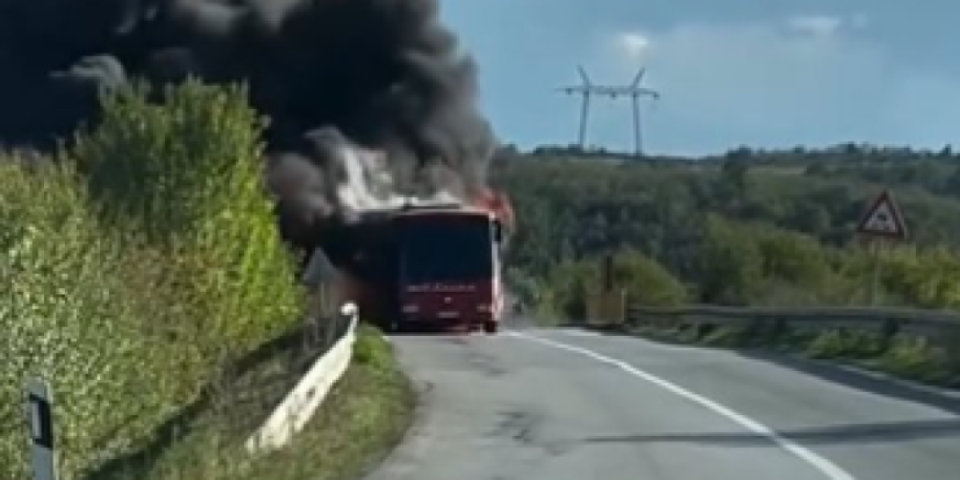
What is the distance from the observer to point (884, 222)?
89.7 ft

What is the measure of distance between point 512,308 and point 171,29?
2065 centimetres

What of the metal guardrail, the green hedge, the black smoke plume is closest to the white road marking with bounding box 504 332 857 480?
the metal guardrail

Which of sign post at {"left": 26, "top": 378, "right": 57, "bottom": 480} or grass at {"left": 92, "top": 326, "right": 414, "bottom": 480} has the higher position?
sign post at {"left": 26, "top": 378, "right": 57, "bottom": 480}

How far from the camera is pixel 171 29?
169 ft

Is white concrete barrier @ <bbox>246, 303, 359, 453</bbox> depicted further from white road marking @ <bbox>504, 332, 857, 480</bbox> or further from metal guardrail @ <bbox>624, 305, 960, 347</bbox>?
metal guardrail @ <bbox>624, 305, 960, 347</bbox>

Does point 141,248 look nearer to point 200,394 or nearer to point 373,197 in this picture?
point 200,394

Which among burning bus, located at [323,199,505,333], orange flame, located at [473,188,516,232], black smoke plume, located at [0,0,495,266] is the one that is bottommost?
burning bus, located at [323,199,505,333]

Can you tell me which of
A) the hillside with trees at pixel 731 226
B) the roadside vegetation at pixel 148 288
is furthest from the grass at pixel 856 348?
the roadside vegetation at pixel 148 288

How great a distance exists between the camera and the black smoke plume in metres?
48.8

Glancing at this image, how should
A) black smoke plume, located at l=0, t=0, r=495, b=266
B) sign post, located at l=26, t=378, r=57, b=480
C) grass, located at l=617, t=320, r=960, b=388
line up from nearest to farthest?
1. sign post, located at l=26, t=378, r=57, b=480
2. grass, located at l=617, t=320, r=960, b=388
3. black smoke plume, located at l=0, t=0, r=495, b=266

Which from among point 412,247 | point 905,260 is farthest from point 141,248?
point 905,260

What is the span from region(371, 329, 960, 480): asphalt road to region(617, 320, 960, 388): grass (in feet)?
2.46

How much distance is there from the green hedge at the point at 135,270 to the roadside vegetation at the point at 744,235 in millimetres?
9223

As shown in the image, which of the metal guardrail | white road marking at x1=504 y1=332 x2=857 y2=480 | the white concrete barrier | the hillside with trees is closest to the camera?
white road marking at x1=504 y1=332 x2=857 y2=480
